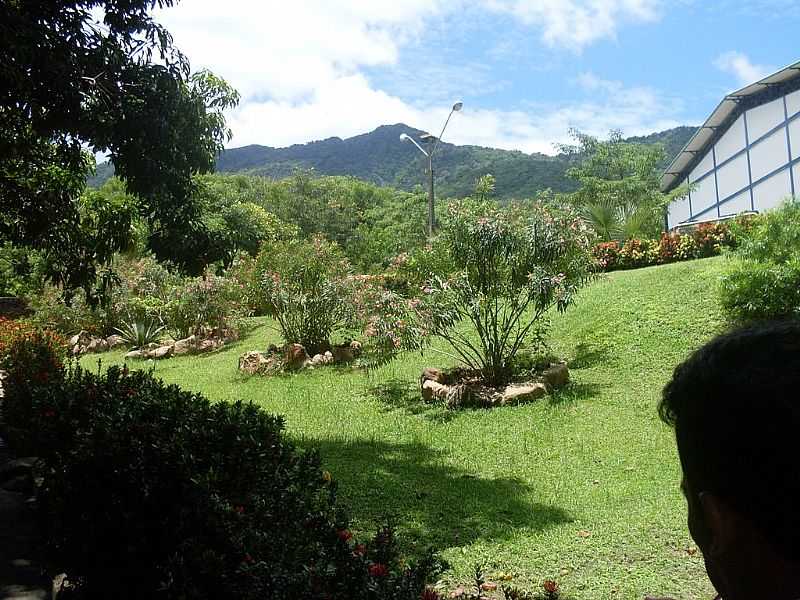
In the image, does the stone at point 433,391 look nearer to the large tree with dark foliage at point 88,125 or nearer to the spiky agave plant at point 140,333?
the large tree with dark foliage at point 88,125

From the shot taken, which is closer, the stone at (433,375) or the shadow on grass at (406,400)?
the shadow on grass at (406,400)

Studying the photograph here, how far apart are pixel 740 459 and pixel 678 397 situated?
11cm

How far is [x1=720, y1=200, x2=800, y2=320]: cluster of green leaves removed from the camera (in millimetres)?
9641

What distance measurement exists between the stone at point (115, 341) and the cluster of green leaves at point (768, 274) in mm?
14107

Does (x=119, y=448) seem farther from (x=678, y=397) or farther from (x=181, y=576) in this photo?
(x=678, y=397)

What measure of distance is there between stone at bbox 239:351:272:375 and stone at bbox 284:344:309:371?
0.32 metres

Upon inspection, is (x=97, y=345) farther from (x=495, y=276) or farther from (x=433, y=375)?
(x=495, y=276)

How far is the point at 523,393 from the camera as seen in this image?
877 centimetres

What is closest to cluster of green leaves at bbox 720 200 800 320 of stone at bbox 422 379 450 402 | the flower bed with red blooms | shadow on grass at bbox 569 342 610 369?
shadow on grass at bbox 569 342 610 369

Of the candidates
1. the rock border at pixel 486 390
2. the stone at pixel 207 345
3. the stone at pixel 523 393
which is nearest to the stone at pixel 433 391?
the rock border at pixel 486 390

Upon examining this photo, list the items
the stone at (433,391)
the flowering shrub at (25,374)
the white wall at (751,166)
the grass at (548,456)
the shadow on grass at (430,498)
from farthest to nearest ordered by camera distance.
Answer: the white wall at (751,166) < the stone at (433,391) < the flowering shrub at (25,374) < the shadow on grass at (430,498) < the grass at (548,456)

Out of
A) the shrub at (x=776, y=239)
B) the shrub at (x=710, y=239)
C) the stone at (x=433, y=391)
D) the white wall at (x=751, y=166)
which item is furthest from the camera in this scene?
the white wall at (x=751, y=166)

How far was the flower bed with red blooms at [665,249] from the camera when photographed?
18.5 m

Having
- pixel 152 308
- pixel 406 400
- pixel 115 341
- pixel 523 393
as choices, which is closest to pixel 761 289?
pixel 523 393
